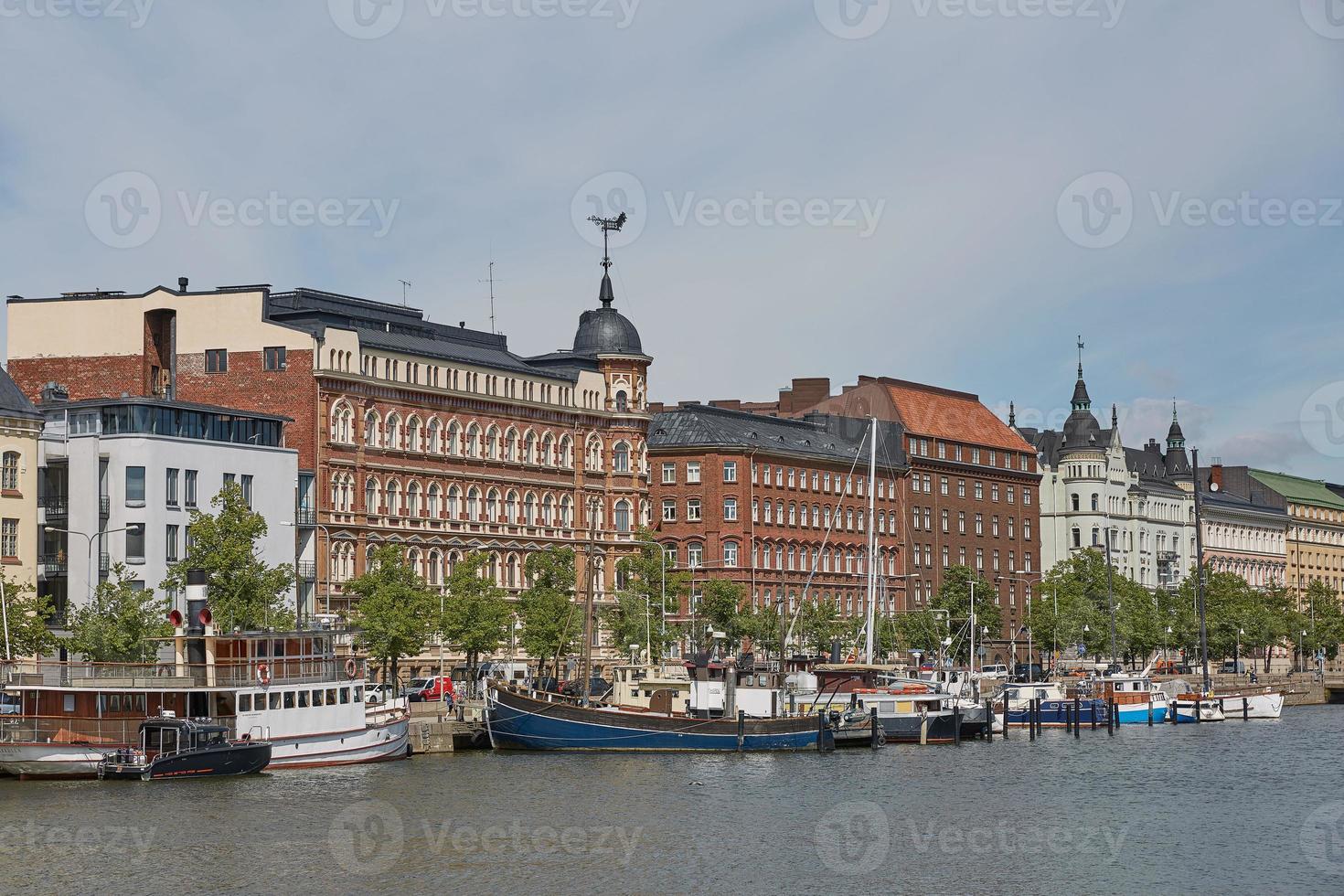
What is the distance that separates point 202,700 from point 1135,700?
74.2 meters

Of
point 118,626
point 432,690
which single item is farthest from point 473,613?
point 118,626

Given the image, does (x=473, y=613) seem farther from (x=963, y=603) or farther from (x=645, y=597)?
(x=963, y=603)

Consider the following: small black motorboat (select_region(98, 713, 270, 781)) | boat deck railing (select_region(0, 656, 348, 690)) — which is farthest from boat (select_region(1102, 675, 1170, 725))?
small black motorboat (select_region(98, 713, 270, 781))

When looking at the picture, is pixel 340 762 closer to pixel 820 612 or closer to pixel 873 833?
pixel 873 833

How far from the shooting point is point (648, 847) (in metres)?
68.4

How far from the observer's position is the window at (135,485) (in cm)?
11188

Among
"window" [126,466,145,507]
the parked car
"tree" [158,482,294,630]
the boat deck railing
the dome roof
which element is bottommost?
the parked car

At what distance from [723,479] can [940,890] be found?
4275 inches

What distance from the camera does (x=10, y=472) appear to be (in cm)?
10712

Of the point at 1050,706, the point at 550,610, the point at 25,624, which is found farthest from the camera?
the point at 1050,706

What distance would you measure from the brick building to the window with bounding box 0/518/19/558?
16.7m

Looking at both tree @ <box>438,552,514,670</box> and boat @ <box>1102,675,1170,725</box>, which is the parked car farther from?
boat @ <box>1102,675,1170,725</box>

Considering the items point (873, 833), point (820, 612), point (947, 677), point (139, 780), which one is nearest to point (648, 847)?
point (873, 833)

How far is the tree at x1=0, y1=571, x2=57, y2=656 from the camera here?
96375 mm
